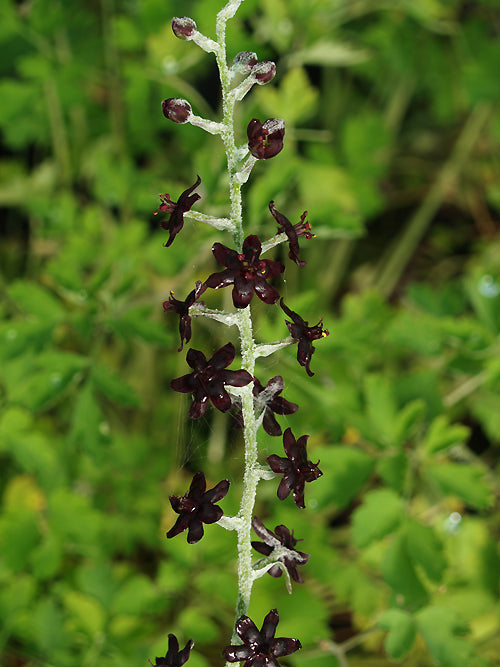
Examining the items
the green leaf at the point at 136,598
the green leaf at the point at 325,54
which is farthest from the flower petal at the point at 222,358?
the green leaf at the point at 325,54

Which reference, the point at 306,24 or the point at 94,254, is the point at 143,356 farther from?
the point at 306,24

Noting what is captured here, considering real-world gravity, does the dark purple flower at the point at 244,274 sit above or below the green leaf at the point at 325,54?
below

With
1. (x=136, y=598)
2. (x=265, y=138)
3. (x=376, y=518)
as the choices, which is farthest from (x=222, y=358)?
(x=136, y=598)

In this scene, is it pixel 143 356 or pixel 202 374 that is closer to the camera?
pixel 202 374

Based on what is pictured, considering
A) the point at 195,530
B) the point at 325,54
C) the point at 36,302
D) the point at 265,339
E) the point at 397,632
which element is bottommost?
the point at 397,632

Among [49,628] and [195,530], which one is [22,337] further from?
[195,530]

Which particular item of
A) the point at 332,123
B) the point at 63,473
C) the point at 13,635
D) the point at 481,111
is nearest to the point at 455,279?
the point at 481,111

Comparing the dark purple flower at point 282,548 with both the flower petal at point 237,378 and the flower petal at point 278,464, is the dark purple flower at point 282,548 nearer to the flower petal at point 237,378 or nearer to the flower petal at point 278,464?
the flower petal at point 278,464
